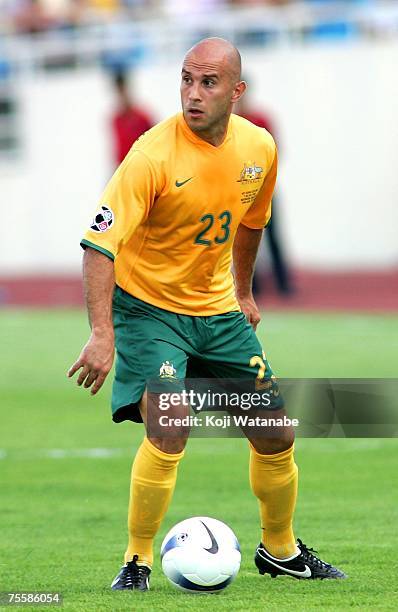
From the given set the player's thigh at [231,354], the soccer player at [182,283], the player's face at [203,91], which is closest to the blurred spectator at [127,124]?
the soccer player at [182,283]

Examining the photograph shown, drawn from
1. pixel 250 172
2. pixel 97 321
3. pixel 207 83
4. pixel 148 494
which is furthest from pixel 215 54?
pixel 148 494

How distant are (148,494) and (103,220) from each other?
107 cm

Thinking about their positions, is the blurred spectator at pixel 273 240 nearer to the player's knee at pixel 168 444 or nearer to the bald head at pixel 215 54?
the bald head at pixel 215 54

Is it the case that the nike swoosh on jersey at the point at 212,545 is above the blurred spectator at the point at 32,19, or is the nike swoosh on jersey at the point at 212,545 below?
above

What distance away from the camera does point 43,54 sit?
2467cm

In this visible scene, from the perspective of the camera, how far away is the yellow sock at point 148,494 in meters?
5.67

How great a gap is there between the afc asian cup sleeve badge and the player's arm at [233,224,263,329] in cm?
102

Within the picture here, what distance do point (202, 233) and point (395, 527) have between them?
6.48 ft

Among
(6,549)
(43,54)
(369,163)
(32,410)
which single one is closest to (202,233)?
(6,549)

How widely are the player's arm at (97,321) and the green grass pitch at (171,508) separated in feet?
2.78

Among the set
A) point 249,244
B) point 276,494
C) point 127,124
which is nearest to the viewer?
point 276,494

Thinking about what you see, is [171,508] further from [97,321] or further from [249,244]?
[97,321]

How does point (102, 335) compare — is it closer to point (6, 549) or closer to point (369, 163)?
point (6, 549)

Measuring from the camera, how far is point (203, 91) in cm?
571
